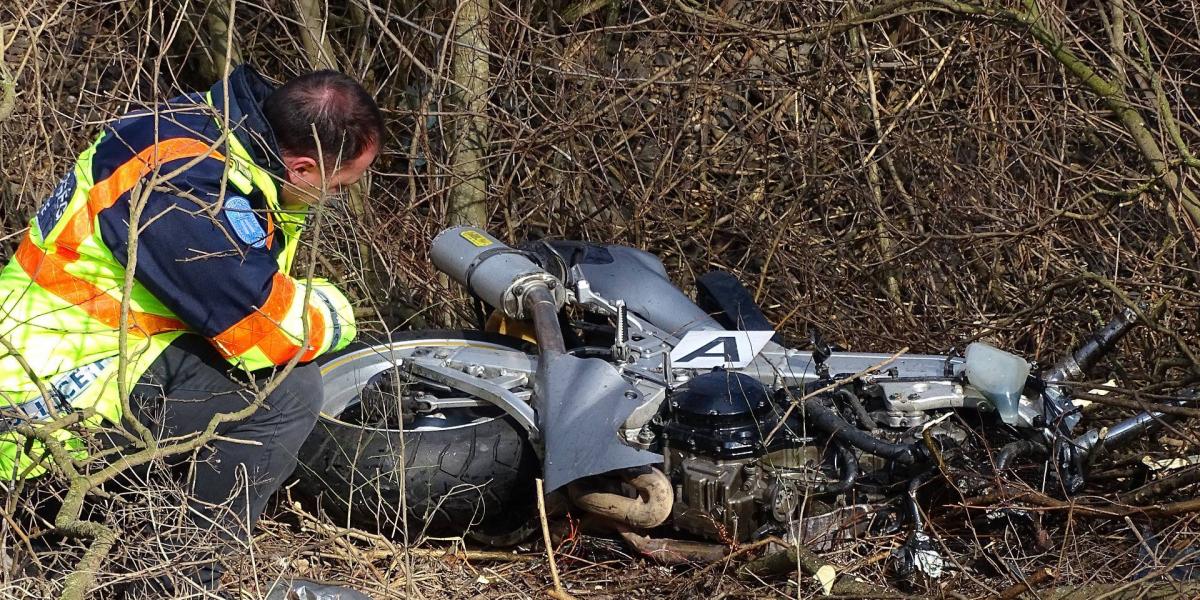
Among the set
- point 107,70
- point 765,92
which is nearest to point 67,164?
point 107,70

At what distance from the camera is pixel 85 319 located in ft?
10.7

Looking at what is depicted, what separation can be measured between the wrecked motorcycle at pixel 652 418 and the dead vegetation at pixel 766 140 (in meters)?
0.97

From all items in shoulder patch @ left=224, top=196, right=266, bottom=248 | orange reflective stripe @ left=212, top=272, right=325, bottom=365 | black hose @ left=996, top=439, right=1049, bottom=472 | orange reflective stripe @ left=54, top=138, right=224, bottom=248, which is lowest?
black hose @ left=996, top=439, right=1049, bottom=472

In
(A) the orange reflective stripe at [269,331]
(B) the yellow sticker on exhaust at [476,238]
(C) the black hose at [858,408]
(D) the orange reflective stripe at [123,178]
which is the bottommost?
(C) the black hose at [858,408]

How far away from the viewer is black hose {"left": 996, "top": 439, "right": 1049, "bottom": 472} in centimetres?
345

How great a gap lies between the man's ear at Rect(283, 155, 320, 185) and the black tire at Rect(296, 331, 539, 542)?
2.70ft

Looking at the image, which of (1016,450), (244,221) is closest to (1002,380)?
(1016,450)

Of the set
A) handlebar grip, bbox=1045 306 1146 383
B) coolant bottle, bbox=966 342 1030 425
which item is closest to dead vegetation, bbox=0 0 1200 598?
handlebar grip, bbox=1045 306 1146 383

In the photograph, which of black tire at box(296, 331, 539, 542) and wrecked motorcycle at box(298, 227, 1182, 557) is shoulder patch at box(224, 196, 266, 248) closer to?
wrecked motorcycle at box(298, 227, 1182, 557)

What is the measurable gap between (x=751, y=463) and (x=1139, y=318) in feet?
4.81

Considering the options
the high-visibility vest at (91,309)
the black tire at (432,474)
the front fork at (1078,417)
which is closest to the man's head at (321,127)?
the high-visibility vest at (91,309)

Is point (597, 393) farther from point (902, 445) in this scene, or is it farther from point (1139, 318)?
point (1139, 318)

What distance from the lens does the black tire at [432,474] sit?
12.5ft

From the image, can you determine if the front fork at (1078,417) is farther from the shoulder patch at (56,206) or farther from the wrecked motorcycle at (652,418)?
the shoulder patch at (56,206)
